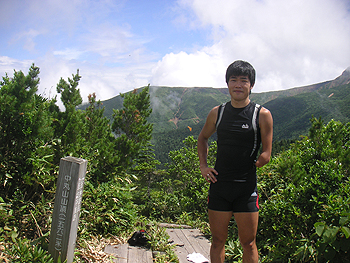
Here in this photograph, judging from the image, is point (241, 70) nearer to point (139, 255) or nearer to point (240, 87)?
point (240, 87)

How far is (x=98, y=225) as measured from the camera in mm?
3775

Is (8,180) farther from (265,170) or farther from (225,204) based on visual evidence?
(265,170)

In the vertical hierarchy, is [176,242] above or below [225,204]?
below

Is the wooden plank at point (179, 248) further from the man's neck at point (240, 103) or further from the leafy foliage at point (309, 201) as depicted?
the man's neck at point (240, 103)

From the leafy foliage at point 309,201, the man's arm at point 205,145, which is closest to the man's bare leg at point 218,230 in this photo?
the man's arm at point 205,145

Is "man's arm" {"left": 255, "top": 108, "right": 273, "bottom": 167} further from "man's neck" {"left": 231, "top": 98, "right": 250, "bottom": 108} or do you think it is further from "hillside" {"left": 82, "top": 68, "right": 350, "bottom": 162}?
"hillside" {"left": 82, "top": 68, "right": 350, "bottom": 162}

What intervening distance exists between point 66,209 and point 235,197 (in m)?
1.76

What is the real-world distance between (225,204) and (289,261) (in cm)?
121

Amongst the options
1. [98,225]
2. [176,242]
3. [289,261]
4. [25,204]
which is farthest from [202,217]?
[25,204]

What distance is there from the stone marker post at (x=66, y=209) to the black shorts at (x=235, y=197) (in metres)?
1.47

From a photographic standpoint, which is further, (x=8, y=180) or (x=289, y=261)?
(x=8, y=180)

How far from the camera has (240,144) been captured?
2049 mm

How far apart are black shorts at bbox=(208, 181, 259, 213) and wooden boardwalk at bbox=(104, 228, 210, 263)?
64.0 inches

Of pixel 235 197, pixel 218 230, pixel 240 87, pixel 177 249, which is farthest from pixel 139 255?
pixel 240 87
